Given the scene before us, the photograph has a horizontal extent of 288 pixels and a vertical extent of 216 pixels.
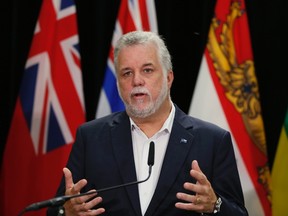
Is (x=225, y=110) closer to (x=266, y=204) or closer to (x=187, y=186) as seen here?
(x=266, y=204)

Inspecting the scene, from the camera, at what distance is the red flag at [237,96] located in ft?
10.6

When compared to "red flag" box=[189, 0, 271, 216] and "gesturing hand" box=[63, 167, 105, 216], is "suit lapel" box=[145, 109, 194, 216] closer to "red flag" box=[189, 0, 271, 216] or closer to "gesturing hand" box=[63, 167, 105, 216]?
"gesturing hand" box=[63, 167, 105, 216]

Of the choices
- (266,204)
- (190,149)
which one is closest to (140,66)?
(190,149)

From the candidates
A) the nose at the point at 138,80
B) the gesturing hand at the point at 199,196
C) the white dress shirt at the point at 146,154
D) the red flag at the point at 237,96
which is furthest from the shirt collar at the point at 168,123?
the red flag at the point at 237,96

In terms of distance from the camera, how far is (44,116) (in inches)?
132

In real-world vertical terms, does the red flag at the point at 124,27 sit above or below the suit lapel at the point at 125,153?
above

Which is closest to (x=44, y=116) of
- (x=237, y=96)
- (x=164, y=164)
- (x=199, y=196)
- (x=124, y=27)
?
(x=124, y=27)

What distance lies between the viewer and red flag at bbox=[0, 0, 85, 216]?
3.36 meters

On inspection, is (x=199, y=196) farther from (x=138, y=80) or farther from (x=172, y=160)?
(x=138, y=80)

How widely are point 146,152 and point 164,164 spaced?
126mm

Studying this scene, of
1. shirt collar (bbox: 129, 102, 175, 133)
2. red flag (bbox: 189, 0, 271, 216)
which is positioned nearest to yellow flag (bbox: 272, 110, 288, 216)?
red flag (bbox: 189, 0, 271, 216)

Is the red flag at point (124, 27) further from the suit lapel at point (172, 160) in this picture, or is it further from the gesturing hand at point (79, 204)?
the gesturing hand at point (79, 204)

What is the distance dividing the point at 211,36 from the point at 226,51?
132 millimetres

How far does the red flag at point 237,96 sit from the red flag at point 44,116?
0.80 meters
